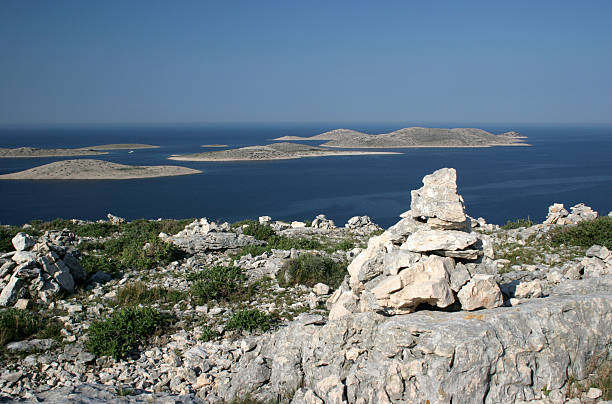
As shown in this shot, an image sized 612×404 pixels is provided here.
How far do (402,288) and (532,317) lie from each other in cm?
203

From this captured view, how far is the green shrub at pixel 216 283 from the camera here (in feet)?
37.4

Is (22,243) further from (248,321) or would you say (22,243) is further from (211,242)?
(248,321)

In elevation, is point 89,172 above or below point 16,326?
above

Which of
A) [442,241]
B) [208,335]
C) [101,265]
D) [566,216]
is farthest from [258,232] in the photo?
[566,216]

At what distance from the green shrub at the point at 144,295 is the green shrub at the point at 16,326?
2076 millimetres

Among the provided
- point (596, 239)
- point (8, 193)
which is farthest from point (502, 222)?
point (8, 193)

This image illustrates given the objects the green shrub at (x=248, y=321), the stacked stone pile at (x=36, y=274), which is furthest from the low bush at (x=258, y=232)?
the green shrub at (x=248, y=321)

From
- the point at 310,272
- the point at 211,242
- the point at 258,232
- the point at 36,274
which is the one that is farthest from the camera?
the point at 258,232

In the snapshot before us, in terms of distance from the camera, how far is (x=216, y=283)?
11781 millimetres

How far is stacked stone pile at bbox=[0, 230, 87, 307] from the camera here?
10844 millimetres

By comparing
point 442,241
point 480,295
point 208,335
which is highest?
point 442,241

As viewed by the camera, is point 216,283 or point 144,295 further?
point 216,283

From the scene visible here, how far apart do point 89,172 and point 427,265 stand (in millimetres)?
108361

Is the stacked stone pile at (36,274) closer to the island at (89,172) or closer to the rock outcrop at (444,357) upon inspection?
the rock outcrop at (444,357)
